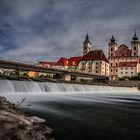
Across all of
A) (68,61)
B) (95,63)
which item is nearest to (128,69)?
(95,63)

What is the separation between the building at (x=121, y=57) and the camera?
11512 cm

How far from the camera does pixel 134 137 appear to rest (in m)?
7.89

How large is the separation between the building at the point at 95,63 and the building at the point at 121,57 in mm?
7496

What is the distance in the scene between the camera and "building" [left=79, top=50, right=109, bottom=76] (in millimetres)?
106250

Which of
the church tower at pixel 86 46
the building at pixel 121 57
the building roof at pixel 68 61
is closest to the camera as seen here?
the building at pixel 121 57

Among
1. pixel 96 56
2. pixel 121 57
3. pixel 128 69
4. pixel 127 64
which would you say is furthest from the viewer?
pixel 121 57

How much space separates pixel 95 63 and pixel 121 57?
1963 centimetres

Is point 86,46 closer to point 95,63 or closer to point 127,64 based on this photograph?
point 95,63

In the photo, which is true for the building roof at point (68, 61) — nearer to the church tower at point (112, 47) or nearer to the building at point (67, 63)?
the building at point (67, 63)

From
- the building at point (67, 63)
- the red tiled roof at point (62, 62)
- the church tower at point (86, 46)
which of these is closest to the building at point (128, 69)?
the church tower at point (86, 46)

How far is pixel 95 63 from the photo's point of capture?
107 metres

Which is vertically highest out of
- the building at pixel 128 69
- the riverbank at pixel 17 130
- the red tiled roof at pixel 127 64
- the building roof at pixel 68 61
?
the building roof at pixel 68 61

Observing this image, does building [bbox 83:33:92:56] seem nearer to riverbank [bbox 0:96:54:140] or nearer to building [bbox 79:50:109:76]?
building [bbox 79:50:109:76]

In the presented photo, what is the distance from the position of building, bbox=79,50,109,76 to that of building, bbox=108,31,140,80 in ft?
24.6
